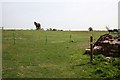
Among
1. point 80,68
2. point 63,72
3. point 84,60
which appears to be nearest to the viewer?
point 63,72

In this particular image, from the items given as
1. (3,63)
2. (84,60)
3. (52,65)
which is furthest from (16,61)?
(84,60)

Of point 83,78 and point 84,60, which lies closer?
point 83,78

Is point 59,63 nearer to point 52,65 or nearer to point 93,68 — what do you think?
point 52,65

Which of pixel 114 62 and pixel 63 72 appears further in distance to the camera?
pixel 114 62

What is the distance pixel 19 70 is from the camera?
15.2m

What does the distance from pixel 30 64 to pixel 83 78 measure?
204 inches

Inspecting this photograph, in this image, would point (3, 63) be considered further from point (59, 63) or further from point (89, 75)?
point (89, 75)

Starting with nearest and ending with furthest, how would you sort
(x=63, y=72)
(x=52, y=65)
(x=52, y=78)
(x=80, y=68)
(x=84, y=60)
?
(x=52, y=78), (x=63, y=72), (x=80, y=68), (x=52, y=65), (x=84, y=60)

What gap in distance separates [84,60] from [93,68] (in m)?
3.08

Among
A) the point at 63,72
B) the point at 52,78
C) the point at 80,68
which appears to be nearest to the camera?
the point at 52,78

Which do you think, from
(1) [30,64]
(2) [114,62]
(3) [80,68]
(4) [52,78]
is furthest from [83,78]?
(1) [30,64]

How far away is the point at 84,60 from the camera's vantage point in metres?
18.4

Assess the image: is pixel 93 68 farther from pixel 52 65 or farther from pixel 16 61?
pixel 16 61

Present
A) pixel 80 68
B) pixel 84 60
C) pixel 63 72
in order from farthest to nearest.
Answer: pixel 84 60 < pixel 80 68 < pixel 63 72
